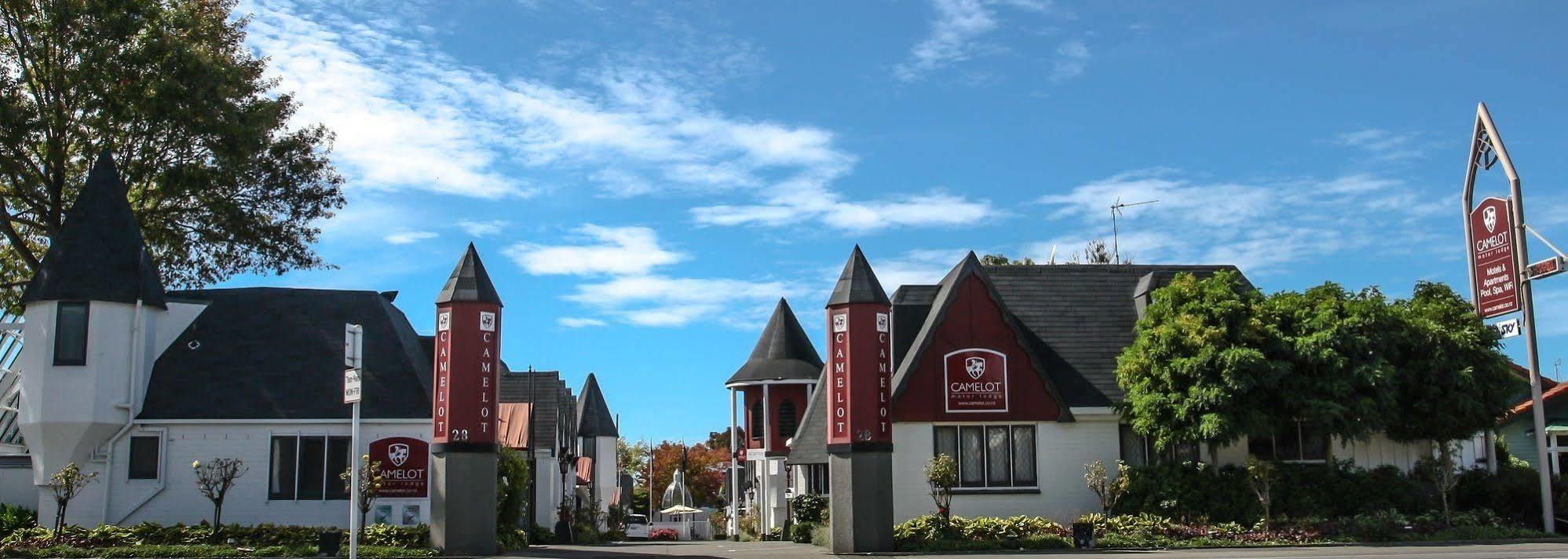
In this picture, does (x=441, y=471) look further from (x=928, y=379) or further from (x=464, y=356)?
(x=928, y=379)

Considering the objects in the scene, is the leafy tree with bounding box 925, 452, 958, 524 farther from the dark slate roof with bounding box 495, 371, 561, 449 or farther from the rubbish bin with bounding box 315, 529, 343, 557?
the dark slate roof with bounding box 495, 371, 561, 449

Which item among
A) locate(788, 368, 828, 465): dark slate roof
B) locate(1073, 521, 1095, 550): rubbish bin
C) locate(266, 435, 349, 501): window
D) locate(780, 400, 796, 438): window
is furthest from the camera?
locate(780, 400, 796, 438): window

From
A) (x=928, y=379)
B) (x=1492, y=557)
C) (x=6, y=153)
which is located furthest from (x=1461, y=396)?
(x=6, y=153)

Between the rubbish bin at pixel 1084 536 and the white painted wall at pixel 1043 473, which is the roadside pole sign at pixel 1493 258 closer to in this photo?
the white painted wall at pixel 1043 473

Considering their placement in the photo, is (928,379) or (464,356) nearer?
(464,356)

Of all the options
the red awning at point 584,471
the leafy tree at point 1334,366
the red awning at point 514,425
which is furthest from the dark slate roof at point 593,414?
the leafy tree at point 1334,366

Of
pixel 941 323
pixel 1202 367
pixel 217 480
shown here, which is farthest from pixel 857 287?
pixel 217 480

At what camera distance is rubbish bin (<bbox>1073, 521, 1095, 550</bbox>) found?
28406mm

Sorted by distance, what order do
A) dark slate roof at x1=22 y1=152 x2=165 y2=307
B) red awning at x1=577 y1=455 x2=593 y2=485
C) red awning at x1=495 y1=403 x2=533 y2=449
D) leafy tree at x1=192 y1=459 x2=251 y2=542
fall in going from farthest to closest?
red awning at x1=577 y1=455 x2=593 y2=485 → red awning at x1=495 y1=403 x2=533 y2=449 → dark slate roof at x1=22 y1=152 x2=165 y2=307 → leafy tree at x1=192 y1=459 x2=251 y2=542

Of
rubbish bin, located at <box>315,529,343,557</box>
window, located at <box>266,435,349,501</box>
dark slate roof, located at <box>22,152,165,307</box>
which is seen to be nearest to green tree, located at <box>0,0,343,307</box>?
dark slate roof, located at <box>22,152,165,307</box>

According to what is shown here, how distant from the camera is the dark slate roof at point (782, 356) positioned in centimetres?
4938

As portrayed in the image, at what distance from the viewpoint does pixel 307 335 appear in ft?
113

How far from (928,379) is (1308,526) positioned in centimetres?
942

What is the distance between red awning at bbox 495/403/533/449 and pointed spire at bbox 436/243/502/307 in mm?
10354
